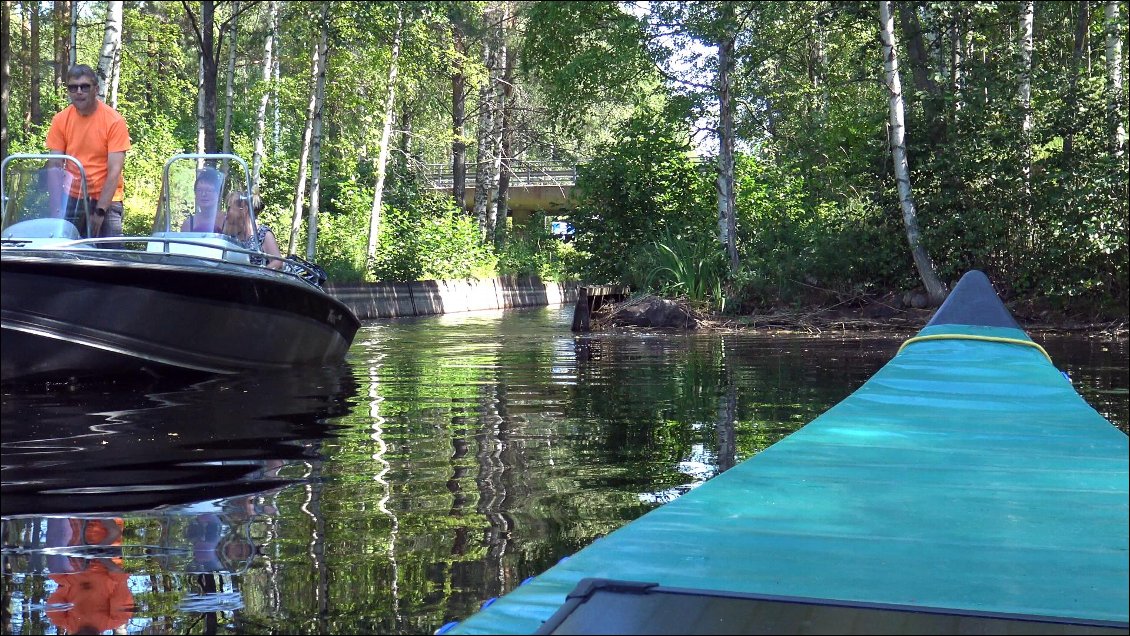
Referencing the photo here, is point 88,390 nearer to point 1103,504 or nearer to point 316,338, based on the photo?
point 316,338

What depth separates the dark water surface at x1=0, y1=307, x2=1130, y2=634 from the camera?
3053 mm

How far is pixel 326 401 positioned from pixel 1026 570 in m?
6.02

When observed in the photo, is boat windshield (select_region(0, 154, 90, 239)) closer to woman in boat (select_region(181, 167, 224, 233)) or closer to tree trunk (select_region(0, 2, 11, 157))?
woman in boat (select_region(181, 167, 224, 233))

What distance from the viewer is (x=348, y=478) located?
4.89 m

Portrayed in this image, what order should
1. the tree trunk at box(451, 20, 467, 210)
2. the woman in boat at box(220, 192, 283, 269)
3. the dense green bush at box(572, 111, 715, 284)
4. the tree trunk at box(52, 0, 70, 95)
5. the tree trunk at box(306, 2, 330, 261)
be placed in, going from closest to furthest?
1. the woman in boat at box(220, 192, 283, 269)
2. the dense green bush at box(572, 111, 715, 284)
3. the tree trunk at box(306, 2, 330, 261)
4. the tree trunk at box(52, 0, 70, 95)
5. the tree trunk at box(451, 20, 467, 210)

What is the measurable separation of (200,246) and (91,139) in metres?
1.04

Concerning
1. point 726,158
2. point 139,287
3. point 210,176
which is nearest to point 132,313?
point 139,287

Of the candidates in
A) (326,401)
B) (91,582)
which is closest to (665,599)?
(91,582)

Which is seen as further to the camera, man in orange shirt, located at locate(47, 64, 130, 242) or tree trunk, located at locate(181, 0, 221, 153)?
tree trunk, located at locate(181, 0, 221, 153)

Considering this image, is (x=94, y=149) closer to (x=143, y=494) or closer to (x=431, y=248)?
(x=143, y=494)

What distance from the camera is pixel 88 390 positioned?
8555mm

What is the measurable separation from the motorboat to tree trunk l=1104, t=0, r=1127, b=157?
11591 mm

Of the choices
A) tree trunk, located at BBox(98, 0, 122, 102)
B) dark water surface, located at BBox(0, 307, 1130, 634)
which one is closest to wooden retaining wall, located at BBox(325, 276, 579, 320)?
tree trunk, located at BBox(98, 0, 122, 102)

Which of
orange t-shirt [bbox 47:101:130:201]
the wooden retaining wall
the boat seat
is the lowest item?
the wooden retaining wall
